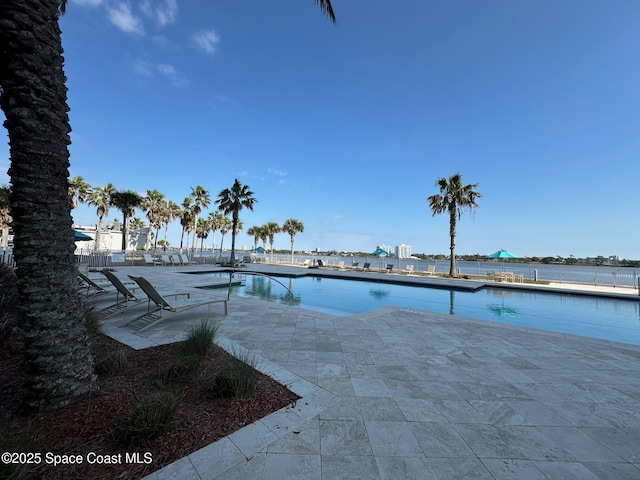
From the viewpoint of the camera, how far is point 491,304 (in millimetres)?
10898

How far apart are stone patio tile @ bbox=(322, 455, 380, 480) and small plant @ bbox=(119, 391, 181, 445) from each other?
4.33 ft

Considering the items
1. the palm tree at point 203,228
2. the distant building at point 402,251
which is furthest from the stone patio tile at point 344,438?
the palm tree at point 203,228

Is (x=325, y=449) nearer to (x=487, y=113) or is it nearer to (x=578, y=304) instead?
(x=578, y=304)

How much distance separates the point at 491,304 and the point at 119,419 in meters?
12.6

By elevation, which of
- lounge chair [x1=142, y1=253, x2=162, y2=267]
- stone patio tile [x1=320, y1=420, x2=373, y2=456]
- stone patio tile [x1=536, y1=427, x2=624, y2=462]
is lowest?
stone patio tile [x1=320, y1=420, x2=373, y2=456]

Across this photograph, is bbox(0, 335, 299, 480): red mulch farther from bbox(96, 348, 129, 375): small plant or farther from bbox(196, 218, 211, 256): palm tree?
bbox(196, 218, 211, 256): palm tree

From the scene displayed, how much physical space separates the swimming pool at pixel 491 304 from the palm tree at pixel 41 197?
716 cm

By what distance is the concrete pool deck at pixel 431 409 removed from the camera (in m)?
1.91

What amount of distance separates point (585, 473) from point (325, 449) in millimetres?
1938

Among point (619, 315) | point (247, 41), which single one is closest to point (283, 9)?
point (247, 41)

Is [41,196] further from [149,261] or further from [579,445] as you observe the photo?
[149,261]

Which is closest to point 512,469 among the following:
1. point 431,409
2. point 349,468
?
point 431,409

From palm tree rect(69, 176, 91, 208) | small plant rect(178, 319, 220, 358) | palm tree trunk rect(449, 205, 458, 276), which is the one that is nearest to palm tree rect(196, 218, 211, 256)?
palm tree rect(69, 176, 91, 208)

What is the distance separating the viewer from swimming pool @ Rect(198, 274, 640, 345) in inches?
324
